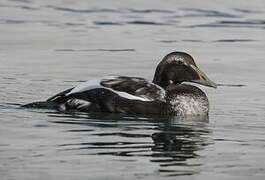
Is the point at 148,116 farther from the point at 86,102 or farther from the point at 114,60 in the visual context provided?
the point at 114,60

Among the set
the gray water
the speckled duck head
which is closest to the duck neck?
the speckled duck head

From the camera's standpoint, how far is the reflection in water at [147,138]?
9.34 metres

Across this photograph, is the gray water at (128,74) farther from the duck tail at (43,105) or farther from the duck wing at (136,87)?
the duck wing at (136,87)

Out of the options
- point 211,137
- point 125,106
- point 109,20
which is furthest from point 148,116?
point 109,20

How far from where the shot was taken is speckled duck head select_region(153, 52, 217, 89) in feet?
42.2

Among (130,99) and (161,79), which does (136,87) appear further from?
(161,79)

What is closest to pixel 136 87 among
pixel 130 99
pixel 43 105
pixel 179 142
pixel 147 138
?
pixel 130 99

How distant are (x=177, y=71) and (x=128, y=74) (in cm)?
342

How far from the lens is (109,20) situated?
23.1 m

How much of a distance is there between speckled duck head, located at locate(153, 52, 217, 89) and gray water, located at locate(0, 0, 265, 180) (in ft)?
1.58

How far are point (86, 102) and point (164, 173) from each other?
152 inches

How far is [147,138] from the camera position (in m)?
10.6

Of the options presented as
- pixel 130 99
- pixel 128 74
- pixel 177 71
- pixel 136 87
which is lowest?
pixel 128 74

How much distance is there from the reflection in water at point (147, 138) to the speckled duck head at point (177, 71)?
66 centimetres
